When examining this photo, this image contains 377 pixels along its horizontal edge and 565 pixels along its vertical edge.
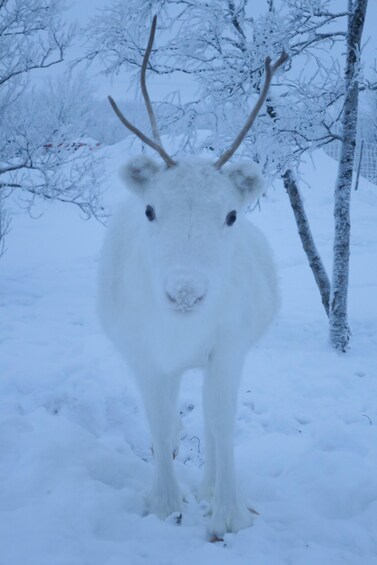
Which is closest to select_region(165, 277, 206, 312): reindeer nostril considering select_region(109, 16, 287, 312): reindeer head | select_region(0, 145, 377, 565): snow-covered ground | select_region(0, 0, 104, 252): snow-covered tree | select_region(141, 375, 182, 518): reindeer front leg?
select_region(109, 16, 287, 312): reindeer head

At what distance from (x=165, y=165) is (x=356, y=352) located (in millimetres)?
4325

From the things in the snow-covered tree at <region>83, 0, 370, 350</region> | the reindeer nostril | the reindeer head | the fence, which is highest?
the fence

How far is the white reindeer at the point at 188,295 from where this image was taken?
5.38 ft

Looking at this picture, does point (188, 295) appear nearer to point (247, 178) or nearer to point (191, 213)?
point (191, 213)

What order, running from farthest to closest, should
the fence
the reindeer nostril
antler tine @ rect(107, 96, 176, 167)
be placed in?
the fence, antler tine @ rect(107, 96, 176, 167), the reindeer nostril

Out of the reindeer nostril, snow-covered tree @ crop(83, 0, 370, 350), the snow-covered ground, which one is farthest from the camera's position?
snow-covered tree @ crop(83, 0, 370, 350)

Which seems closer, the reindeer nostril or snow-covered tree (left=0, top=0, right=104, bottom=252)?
the reindeer nostril

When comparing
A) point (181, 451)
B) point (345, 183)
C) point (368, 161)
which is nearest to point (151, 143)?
point (181, 451)

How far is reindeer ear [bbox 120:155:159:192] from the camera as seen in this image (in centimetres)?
188

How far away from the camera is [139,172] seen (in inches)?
75.4

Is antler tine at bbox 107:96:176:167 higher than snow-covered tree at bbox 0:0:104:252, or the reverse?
snow-covered tree at bbox 0:0:104:252

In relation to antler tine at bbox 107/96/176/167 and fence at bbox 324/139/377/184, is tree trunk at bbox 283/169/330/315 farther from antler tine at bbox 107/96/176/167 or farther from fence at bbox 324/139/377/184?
fence at bbox 324/139/377/184

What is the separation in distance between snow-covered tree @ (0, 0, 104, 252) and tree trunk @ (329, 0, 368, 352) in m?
4.77

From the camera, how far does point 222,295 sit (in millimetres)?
1991
